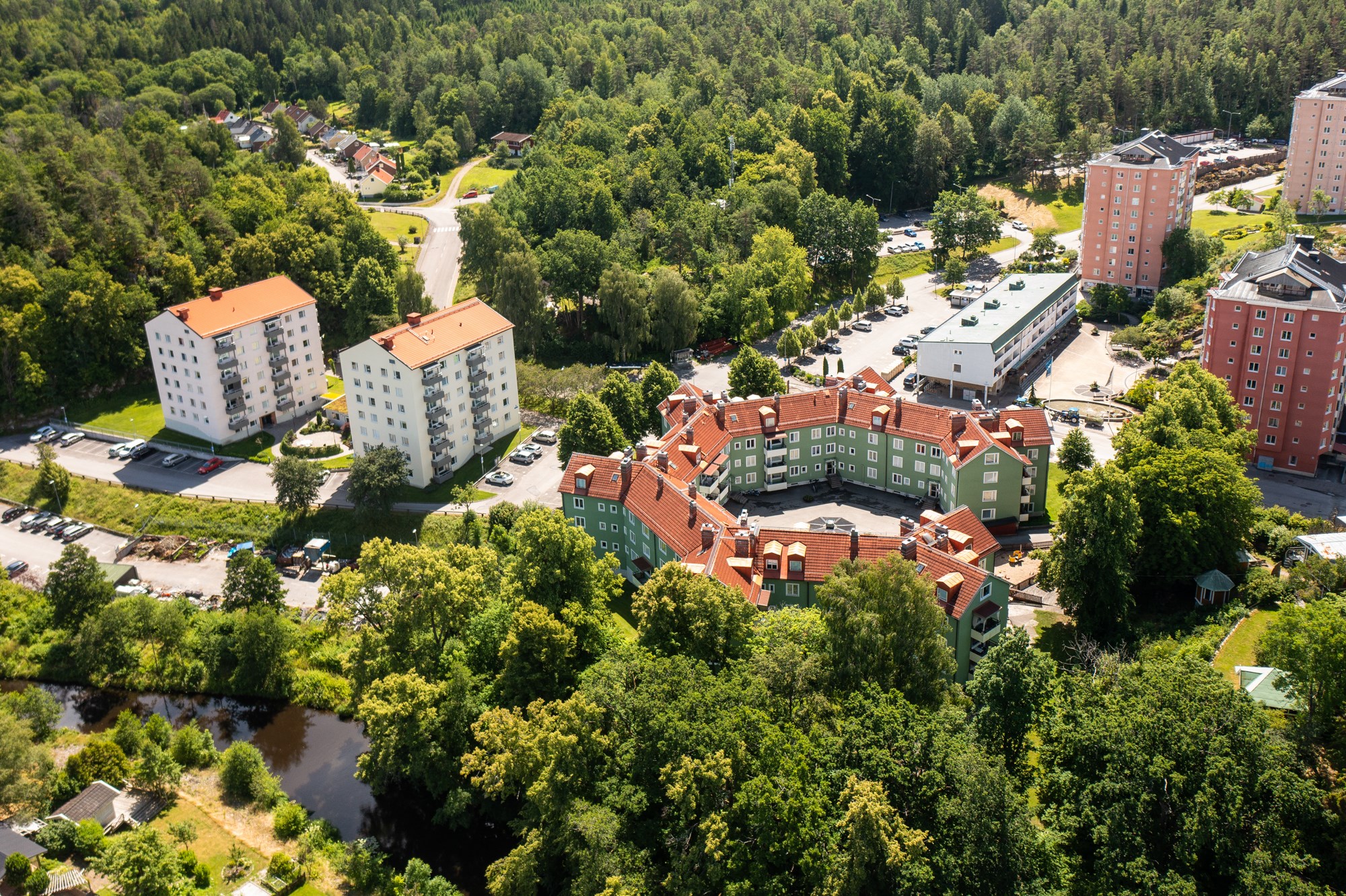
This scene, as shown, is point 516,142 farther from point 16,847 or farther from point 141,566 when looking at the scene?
point 16,847

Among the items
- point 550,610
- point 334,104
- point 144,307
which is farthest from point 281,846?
point 334,104

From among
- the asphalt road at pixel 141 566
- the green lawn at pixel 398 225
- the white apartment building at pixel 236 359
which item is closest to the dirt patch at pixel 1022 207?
the green lawn at pixel 398 225

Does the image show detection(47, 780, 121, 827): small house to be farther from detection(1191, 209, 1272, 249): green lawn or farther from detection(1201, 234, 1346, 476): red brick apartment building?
detection(1191, 209, 1272, 249): green lawn

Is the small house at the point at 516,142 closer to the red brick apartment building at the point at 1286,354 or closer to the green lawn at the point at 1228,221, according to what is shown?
the green lawn at the point at 1228,221

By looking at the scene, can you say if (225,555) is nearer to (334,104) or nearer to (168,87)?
(168,87)

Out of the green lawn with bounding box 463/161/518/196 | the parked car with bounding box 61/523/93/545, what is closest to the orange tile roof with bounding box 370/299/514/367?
the parked car with bounding box 61/523/93/545

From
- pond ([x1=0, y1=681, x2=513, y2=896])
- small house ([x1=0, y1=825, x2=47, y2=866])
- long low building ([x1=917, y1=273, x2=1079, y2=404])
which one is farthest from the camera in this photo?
long low building ([x1=917, y1=273, x2=1079, y2=404])
